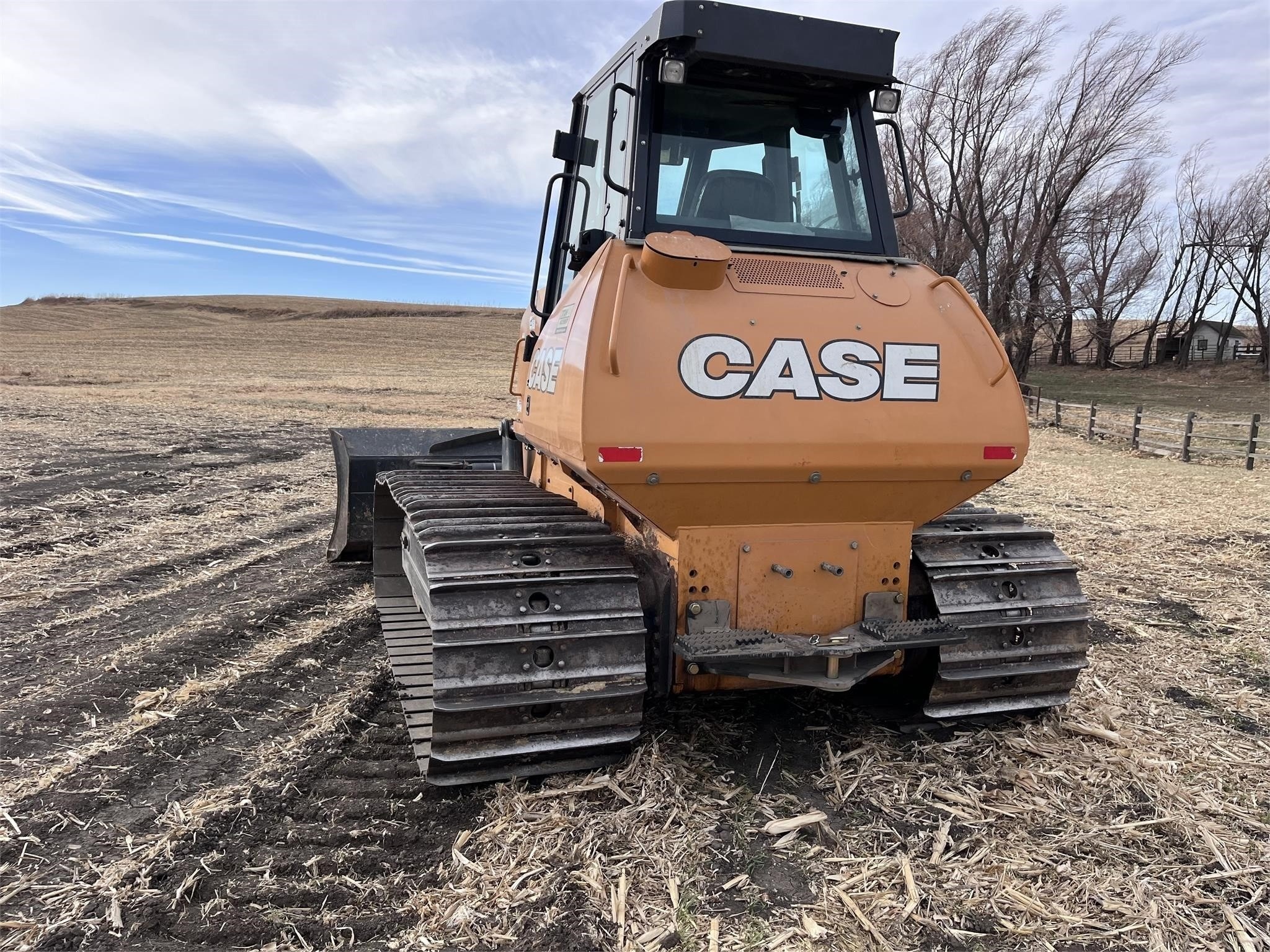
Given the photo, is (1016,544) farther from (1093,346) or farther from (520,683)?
(1093,346)

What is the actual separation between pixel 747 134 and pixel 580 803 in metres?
3.05

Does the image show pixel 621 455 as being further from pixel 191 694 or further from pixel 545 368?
pixel 191 694

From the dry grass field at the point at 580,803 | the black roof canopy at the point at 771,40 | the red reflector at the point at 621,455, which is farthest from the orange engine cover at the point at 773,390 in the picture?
the dry grass field at the point at 580,803

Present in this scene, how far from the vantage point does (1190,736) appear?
4.34 m

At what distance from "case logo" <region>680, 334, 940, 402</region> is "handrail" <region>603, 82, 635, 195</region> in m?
0.89

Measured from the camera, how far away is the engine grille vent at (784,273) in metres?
3.69

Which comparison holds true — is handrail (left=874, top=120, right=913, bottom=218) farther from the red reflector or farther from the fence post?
the fence post

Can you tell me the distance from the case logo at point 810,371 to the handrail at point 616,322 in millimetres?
270

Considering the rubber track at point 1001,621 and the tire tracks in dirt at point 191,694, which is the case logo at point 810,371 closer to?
the rubber track at point 1001,621

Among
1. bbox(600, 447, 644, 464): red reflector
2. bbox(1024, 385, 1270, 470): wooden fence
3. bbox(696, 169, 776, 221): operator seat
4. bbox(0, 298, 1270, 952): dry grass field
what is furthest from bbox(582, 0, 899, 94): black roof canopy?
bbox(1024, 385, 1270, 470): wooden fence

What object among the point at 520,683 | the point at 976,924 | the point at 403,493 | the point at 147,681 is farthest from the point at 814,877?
the point at 147,681

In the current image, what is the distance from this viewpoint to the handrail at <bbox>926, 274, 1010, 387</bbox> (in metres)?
3.78

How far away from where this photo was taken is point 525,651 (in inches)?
132

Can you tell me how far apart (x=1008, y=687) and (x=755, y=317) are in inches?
82.7
